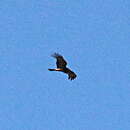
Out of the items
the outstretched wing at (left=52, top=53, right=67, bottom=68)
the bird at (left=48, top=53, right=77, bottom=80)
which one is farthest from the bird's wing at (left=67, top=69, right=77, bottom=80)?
the outstretched wing at (left=52, top=53, right=67, bottom=68)

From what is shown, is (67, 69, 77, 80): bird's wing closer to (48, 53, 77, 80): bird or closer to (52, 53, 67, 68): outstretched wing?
(48, 53, 77, 80): bird

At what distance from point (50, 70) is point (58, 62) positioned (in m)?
2.00

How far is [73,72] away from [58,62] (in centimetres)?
528

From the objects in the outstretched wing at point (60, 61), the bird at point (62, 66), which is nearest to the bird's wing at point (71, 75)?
the bird at point (62, 66)

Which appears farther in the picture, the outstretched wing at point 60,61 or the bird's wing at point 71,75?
the bird's wing at point 71,75

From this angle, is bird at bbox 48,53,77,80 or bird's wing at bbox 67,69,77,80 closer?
bird at bbox 48,53,77,80

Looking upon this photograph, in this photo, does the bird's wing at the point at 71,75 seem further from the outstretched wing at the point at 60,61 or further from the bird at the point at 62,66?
the outstretched wing at the point at 60,61

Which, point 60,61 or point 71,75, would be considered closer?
point 60,61

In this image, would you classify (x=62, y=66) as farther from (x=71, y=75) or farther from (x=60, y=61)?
(x=71, y=75)

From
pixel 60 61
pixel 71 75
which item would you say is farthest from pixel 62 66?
pixel 71 75

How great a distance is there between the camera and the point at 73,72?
82.9 meters

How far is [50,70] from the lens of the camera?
261 ft

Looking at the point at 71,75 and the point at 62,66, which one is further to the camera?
the point at 71,75

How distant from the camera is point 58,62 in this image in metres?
78.0
